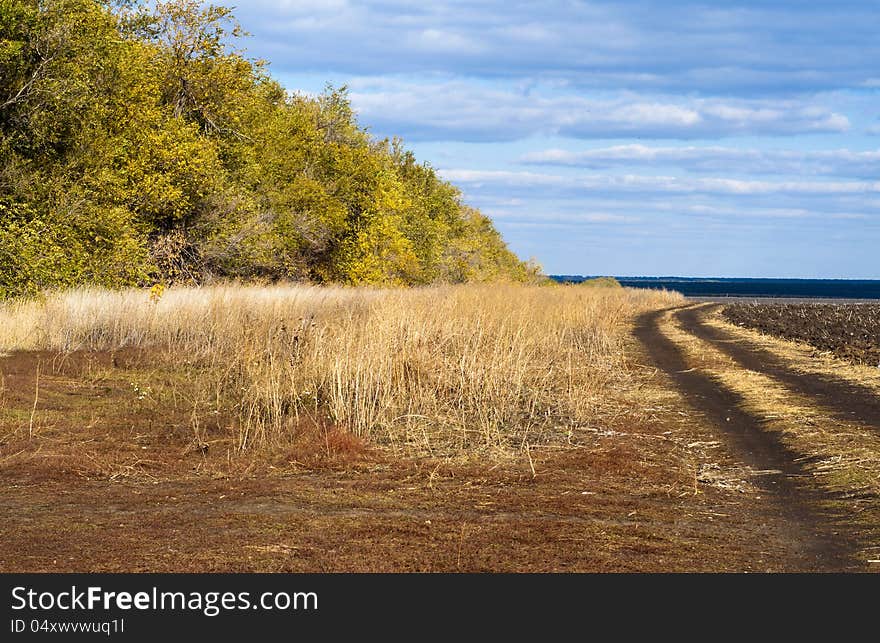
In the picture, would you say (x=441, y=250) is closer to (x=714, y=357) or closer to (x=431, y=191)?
(x=431, y=191)

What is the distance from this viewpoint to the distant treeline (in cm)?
2083

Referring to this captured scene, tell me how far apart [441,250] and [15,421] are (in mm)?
46262

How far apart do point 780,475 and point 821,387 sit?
24.9 ft

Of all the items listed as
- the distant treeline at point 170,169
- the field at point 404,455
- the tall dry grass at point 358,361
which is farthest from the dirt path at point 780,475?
the distant treeline at point 170,169

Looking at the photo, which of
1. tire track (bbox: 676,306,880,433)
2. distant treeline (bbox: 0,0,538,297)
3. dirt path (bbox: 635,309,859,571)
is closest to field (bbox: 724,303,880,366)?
tire track (bbox: 676,306,880,433)

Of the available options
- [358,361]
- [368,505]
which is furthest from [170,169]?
[368,505]

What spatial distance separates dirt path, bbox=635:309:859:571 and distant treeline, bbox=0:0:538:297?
13270 millimetres

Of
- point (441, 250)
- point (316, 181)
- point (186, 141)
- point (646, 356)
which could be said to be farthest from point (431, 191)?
point (646, 356)

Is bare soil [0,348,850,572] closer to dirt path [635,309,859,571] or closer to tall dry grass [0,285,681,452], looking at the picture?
dirt path [635,309,859,571]

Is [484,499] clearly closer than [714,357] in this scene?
Yes

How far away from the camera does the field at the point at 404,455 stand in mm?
6363

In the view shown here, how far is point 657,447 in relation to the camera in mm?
10539

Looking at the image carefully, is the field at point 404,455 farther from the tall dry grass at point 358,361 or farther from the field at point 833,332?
the field at point 833,332

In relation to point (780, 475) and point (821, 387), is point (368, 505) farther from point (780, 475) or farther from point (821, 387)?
point (821, 387)
